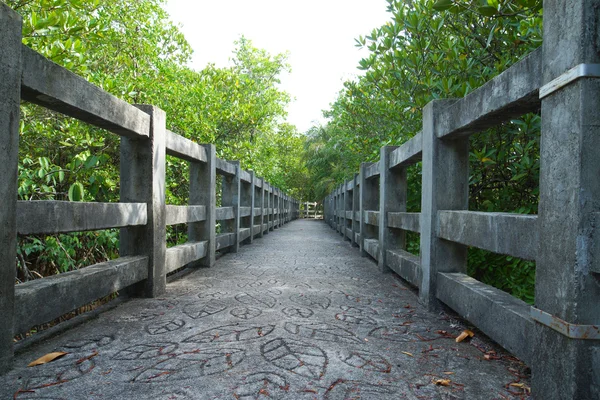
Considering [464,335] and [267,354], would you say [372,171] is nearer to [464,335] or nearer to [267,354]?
[464,335]

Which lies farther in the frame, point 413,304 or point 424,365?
point 413,304

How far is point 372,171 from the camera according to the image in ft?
19.7

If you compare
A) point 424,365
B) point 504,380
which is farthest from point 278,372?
point 504,380

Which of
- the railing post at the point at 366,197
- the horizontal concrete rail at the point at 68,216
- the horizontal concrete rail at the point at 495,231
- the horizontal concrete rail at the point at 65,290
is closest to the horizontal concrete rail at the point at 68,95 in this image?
the horizontal concrete rail at the point at 68,216

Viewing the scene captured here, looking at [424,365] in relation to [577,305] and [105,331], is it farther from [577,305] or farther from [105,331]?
[105,331]

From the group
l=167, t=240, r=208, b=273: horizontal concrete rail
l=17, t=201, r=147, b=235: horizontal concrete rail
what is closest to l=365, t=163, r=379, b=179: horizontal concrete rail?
l=167, t=240, r=208, b=273: horizontal concrete rail

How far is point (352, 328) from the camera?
244 centimetres

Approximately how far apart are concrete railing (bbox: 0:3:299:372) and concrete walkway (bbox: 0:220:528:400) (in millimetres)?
224

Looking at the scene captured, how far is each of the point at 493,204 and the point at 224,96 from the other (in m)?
6.97

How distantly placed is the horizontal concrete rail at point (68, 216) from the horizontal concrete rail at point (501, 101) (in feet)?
7.46

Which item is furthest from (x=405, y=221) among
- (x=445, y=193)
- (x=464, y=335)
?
(x=464, y=335)

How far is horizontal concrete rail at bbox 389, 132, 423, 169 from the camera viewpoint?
331 centimetres

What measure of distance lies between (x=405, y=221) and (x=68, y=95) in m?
2.94

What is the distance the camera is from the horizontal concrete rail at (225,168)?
5666 mm
